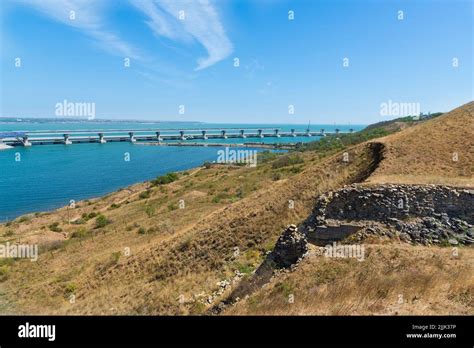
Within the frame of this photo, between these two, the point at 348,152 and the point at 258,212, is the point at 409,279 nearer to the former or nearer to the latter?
the point at 258,212

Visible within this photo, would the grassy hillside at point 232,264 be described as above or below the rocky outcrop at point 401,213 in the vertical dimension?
below

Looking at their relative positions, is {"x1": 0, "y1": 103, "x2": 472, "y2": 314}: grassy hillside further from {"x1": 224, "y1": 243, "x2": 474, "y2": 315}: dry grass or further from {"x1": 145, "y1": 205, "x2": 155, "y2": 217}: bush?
{"x1": 145, "y1": 205, "x2": 155, "y2": 217}: bush

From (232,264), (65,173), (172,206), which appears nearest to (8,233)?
(172,206)

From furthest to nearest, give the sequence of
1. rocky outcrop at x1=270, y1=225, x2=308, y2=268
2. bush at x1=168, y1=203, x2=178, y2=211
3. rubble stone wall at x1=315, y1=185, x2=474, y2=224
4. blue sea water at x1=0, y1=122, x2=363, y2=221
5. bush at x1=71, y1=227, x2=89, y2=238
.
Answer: blue sea water at x1=0, y1=122, x2=363, y2=221
bush at x1=168, y1=203, x2=178, y2=211
bush at x1=71, y1=227, x2=89, y2=238
rocky outcrop at x1=270, y1=225, x2=308, y2=268
rubble stone wall at x1=315, y1=185, x2=474, y2=224

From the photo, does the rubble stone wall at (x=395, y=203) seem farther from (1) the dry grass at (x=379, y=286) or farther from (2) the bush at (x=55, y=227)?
(2) the bush at (x=55, y=227)

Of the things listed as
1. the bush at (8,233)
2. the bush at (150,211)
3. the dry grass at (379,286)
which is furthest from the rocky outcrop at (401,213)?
the bush at (8,233)

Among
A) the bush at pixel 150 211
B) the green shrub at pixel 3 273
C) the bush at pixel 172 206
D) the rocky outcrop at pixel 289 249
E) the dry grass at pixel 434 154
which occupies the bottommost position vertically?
the green shrub at pixel 3 273

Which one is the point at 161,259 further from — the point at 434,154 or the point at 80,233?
the point at 434,154

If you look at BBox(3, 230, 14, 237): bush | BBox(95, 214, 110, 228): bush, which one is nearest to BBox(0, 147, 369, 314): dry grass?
BBox(95, 214, 110, 228): bush
